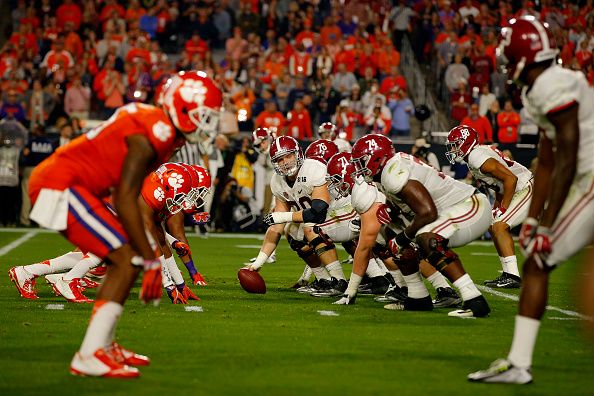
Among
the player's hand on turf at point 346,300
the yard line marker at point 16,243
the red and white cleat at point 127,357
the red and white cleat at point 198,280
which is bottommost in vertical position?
the yard line marker at point 16,243

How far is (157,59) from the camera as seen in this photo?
21625mm

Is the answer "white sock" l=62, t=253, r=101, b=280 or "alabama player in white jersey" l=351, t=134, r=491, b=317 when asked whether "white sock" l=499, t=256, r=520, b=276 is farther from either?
"white sock" l=62, t=253, r=101, b=280

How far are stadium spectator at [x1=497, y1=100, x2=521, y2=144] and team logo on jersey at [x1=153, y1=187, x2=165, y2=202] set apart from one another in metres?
11.6

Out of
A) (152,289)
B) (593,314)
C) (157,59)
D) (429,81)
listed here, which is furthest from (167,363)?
(429,81)

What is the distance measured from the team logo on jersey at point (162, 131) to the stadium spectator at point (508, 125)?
14799 mm

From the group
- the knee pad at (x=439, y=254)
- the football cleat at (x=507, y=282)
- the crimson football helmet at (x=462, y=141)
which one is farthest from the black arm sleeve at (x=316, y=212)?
the football cleat at (x=507, y=282)

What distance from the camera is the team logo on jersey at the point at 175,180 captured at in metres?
9.79

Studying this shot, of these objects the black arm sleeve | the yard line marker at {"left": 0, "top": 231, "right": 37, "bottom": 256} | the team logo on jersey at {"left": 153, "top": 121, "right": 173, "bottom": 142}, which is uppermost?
the team logo on jersey at {"left": 153, "top": 121, "right": 173, "bottom": 142}

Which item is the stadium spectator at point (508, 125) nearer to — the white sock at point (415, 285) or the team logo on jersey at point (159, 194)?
the white sock at point (415, 285)

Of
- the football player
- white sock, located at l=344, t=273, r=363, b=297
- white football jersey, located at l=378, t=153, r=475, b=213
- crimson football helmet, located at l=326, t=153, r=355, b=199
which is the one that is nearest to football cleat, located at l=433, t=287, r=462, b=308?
the football player

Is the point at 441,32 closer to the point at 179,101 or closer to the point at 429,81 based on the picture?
the point at 429,81

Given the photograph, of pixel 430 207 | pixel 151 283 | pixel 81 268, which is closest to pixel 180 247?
pixel 81 268

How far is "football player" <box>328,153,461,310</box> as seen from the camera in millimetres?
9273

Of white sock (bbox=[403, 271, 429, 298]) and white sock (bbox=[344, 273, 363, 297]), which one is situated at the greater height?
white sock (bbox=[403, 271, 429, 298])
